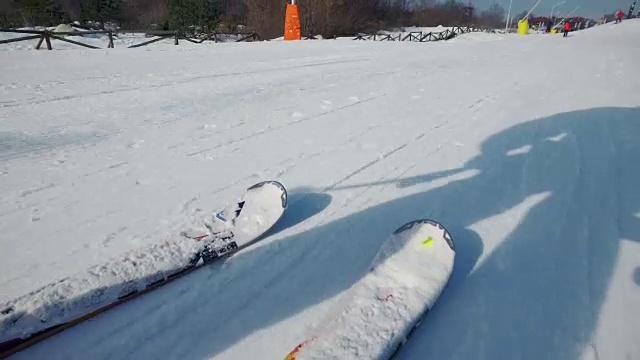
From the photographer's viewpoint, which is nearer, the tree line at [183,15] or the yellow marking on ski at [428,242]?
the yellow marking on ski at [428,242]

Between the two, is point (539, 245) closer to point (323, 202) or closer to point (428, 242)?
point (428, 242)

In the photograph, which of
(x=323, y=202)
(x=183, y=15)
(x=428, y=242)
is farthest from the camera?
(x=183, y=15)

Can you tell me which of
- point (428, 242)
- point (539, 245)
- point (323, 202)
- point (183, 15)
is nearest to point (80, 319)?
point (323, 202)

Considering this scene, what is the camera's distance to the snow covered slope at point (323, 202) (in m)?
1.92

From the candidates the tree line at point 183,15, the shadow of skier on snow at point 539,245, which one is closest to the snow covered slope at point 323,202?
the shadow of skier on snow at point 539,245

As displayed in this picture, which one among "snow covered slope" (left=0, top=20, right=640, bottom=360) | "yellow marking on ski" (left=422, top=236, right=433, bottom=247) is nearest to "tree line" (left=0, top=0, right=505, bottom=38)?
"snow covered slope" (left=0, top=20, right=640, bottom=360)

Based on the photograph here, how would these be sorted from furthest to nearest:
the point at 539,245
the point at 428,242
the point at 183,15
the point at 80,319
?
the point at 183,15
the point at 539,245
the point at 428,242
the point at 80,319

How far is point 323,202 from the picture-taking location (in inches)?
122

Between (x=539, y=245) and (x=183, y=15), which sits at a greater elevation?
(x=183, y=15)

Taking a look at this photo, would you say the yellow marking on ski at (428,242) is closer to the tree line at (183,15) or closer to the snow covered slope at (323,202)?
the snow covered slope at (323,202)

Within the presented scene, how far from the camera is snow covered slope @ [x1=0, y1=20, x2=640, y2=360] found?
6.30 feet

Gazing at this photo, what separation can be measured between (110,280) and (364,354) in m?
1.52

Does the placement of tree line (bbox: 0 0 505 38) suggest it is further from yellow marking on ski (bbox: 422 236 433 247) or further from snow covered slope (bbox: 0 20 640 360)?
yellow marking on ski (bbox: 422 236 433 247)

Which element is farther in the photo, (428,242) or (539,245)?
(539,245)
